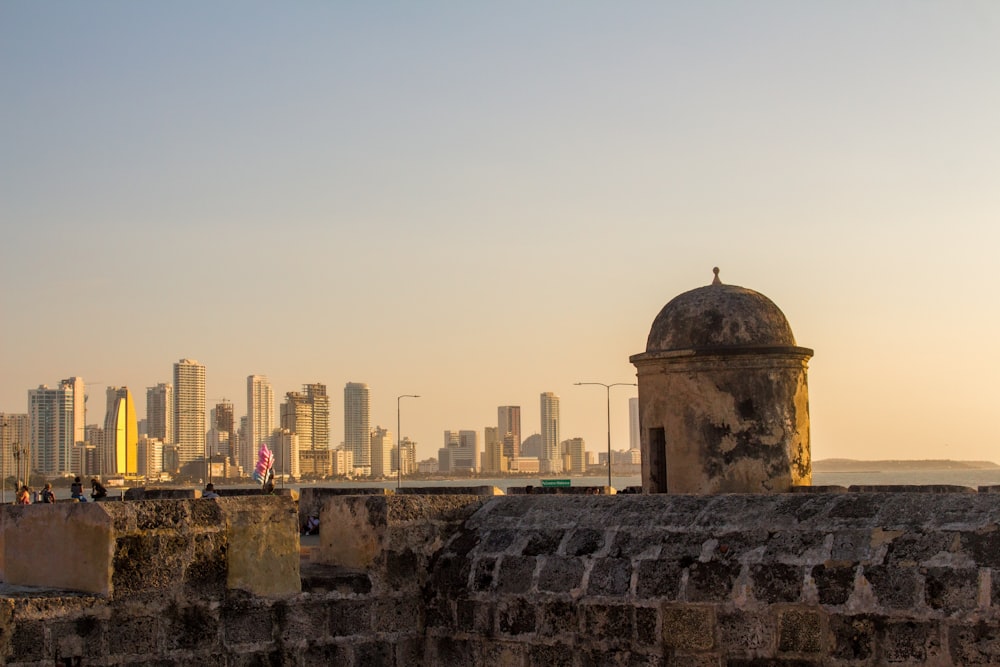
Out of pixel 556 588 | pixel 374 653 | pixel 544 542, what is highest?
pixel 544 542

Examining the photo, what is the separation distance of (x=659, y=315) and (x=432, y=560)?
810cm

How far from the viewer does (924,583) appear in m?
4.44

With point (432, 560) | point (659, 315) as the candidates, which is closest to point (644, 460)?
point (659, 315)

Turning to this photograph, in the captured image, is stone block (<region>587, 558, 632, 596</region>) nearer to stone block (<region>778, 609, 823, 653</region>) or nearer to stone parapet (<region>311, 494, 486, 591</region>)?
stone block (<region>778, 609, 823, 653</region>)

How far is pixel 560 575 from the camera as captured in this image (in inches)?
213

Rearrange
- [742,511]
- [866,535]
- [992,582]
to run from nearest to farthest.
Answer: [992,582] < [866,535] < [742,511]

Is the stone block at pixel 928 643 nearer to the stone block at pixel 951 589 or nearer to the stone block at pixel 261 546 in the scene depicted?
the stone block at pixel 951 589

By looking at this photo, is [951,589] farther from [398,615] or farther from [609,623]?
[398,615]

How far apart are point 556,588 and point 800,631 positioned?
1120mm

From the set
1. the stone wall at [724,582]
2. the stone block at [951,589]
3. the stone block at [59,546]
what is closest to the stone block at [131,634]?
the stone block at [59,546]

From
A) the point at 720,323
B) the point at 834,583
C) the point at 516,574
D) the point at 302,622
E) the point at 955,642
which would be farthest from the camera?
the point at 720,323

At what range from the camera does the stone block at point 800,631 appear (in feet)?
15.1

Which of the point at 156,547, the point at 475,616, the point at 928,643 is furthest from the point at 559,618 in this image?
the point at 156,547

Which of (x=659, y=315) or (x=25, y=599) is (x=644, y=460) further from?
(x=25, y=599)
